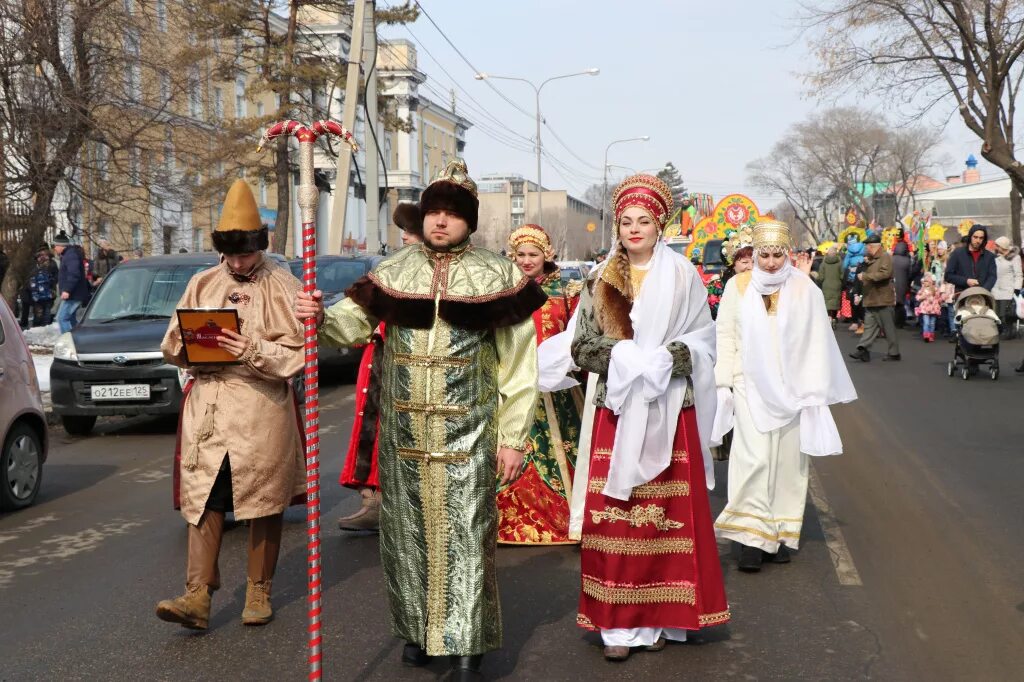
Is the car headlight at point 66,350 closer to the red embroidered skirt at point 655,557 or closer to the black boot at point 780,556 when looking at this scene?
the black boot at point 780,556

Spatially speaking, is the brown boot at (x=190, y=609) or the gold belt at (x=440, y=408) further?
the brown boot at (x=190, y=609)

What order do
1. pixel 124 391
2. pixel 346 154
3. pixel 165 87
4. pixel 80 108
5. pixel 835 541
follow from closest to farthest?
pixel 835 541, pixel 124 391, pixel 80 108, pixel 165 87, pixel 346 154

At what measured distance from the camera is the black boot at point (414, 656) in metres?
4.90

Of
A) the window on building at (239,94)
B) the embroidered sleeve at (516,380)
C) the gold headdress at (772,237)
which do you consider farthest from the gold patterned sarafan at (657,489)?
the window on building at (239,94)

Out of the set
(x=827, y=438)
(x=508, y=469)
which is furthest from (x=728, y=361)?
(x=508, y=469)

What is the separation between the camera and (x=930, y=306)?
22.5m

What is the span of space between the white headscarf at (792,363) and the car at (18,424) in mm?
4992

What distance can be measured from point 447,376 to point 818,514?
14.0 feet

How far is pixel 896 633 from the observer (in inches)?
214

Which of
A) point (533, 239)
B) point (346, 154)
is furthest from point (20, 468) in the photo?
point (346, 154)

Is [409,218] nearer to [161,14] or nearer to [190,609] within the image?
[190,609]

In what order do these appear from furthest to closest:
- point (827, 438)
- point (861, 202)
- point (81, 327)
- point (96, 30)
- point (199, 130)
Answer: point (861, 202) → point (199, 130) → point (96, 30) → point (81, 327) → point (827, 438)

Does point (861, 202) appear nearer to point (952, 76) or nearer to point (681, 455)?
point (952, 76)

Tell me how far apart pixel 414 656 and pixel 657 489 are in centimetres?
122
